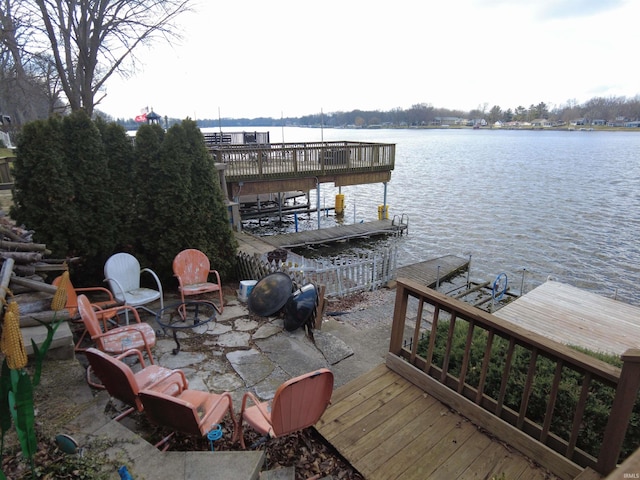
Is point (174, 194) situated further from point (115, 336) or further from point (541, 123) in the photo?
point (541, 123)

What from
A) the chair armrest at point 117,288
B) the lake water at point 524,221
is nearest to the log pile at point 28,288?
the chair armrest at point 117,288

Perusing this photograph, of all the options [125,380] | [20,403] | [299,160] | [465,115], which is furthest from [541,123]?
[20,403]

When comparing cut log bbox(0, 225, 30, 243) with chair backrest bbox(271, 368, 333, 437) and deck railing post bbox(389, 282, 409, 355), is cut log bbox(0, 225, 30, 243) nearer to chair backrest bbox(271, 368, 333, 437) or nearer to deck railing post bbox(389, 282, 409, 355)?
chair backrest bbox(271, 368, 333, 437)

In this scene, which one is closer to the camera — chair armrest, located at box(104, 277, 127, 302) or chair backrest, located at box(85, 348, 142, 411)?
chair backrest, located at box(85, 348, 142, 411)

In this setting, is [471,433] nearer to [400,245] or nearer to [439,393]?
[439,393]

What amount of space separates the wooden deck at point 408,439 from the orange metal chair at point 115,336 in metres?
1.93

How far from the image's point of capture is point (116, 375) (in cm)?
264

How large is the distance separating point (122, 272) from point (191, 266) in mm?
943

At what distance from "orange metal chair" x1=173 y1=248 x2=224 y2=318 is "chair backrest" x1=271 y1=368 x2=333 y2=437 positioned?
127 inches

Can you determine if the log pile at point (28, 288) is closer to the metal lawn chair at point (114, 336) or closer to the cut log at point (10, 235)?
the cut log at point (10, 235)

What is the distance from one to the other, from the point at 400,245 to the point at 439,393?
14.0 meters

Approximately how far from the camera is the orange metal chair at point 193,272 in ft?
18.2

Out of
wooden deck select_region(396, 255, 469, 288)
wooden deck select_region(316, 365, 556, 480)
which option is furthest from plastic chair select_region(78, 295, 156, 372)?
wooden deck select_region(396, 255, 469, 288)

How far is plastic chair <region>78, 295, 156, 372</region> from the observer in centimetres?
352
